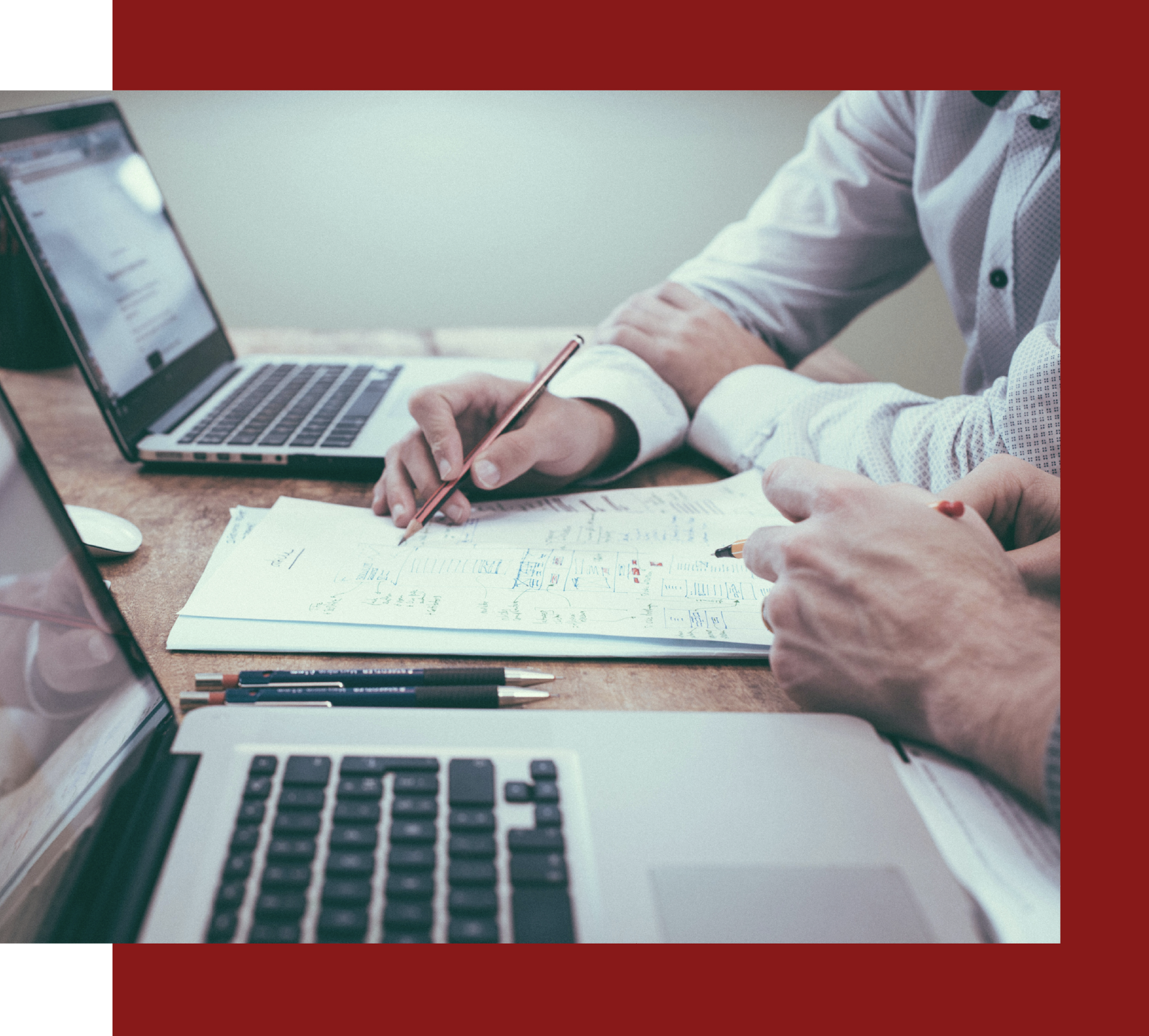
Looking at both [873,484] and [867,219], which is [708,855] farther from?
[867,219]

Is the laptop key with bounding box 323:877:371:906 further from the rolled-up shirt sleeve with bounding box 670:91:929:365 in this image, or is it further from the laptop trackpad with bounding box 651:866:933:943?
the rolled-up shirt sleeve with bounding box 670:91:929:365

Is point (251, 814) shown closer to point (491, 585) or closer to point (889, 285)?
point (491, 585)

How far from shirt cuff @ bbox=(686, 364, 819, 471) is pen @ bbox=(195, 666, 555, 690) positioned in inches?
15.0

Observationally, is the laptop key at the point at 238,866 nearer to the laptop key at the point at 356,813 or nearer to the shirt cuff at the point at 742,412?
the laptop key at the point at 356,813

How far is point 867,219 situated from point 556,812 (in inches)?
34.9

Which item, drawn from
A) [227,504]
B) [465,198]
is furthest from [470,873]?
[465,198]

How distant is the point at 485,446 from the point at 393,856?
36 centimetres

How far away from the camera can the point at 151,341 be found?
760 millimetres

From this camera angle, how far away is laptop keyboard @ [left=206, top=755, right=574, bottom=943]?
0.93ft

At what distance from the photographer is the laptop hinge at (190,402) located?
0.72m

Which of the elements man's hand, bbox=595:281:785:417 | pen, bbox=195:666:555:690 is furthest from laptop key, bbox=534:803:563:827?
man's hand, bbox=595:281:785:417

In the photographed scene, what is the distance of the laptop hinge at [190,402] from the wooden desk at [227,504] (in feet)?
0.14

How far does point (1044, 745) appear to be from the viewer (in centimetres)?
33

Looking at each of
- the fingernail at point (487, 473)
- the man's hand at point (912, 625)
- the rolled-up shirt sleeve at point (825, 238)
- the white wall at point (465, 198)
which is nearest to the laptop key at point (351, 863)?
the man's hand at point (912, 625)
